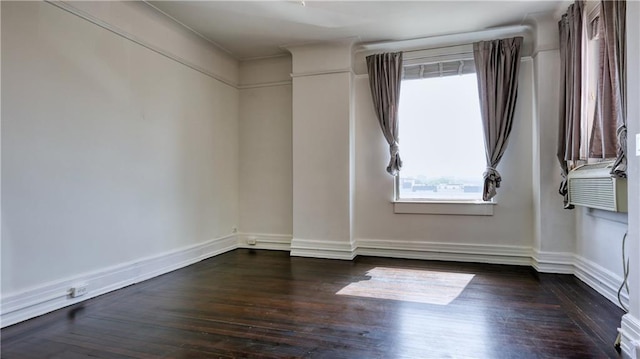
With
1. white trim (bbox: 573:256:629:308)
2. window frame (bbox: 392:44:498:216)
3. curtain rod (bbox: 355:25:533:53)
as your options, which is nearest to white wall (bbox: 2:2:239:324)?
curtain rod (bbox: 355:25:533:53)

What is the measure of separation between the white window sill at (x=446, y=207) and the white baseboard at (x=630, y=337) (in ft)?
7.16

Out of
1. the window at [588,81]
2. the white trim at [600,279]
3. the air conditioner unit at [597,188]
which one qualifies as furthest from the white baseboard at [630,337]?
the window at [588,81]

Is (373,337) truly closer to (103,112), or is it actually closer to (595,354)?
(595,354)

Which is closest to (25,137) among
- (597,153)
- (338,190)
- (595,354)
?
(338,190)

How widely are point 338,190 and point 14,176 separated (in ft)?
10.5

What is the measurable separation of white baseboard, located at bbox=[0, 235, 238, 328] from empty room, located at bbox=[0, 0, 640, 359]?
2 centimetres

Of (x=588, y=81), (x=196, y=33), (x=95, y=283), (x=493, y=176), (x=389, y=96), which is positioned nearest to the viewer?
(x=95, y=283)

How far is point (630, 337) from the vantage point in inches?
75.7

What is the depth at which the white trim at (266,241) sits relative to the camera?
4.93 metres

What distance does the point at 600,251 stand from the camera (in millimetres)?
3053

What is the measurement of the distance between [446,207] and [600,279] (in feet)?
5.41

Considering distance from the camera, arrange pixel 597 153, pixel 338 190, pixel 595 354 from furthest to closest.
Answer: pixel 338 190 < pixel 597 153 < pixel 595 354

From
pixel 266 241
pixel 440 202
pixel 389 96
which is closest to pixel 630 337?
pixel 440 202

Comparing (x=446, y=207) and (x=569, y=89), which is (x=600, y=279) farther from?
(x=569, y=89)
